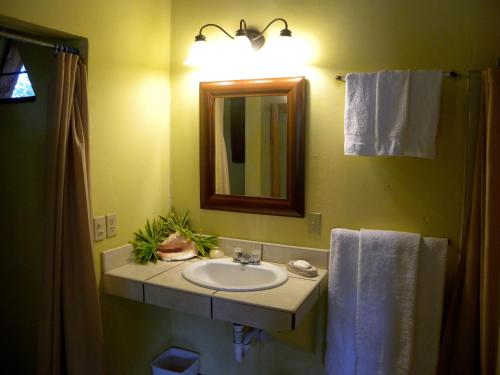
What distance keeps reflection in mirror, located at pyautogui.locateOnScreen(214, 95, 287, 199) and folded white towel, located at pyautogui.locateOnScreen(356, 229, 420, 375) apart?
55cm

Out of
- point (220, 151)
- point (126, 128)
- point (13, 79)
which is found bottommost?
point (220, 151)

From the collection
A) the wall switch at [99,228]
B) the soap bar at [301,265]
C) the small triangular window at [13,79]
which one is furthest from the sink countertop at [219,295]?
the small triangular window at [13,79]

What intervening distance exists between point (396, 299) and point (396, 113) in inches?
32.7

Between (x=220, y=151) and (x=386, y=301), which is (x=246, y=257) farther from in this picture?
(x=386, y=301)

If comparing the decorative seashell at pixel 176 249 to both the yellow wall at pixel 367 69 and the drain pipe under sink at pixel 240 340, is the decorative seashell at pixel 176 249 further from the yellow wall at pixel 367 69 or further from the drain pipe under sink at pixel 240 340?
the drain pipe under sink at pixel 240 340

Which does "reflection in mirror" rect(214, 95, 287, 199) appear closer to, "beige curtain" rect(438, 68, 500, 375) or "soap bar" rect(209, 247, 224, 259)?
"soap bar" rect(209, 247, 224, 259)

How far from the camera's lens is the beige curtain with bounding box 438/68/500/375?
1.44 metres

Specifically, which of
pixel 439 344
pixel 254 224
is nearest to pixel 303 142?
pixel 254 224

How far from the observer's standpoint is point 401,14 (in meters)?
1.67

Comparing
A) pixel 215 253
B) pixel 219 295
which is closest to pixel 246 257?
pixel 215 253

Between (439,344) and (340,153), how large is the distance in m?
0.98

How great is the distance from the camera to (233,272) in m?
1.95

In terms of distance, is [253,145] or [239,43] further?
[253,145]

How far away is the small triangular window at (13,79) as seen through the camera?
1883mm
